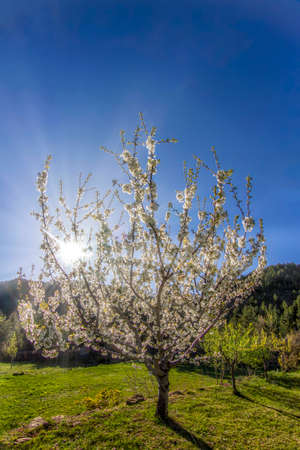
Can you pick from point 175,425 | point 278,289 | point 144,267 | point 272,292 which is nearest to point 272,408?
point 175,425

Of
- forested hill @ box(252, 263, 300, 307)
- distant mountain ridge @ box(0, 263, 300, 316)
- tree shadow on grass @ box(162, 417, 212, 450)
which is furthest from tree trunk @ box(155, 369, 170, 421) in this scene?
distant mountain ridge @ box(0, 263, 300, 316)

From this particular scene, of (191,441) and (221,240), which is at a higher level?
(221,240)

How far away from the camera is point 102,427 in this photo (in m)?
7.33

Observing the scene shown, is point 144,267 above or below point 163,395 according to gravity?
above

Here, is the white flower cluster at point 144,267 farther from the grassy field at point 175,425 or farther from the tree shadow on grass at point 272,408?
the tree shadow on grass at point 272,408

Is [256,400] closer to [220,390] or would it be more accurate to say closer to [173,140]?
[220,390]

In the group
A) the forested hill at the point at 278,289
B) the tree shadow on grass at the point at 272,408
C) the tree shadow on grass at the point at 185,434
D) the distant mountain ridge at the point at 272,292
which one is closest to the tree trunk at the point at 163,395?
the tree shadow on grass at the point at 185,434

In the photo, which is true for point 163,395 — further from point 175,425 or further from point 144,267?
point 144,267

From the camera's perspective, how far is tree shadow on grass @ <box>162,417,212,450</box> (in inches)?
253

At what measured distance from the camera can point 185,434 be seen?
22.5 ft

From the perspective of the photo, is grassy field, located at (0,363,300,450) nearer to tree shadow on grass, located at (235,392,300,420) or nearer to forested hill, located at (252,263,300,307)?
tree shadow on grass, located at (235,392,300,420)

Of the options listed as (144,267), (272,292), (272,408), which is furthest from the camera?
(272,292)

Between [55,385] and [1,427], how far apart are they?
1145 cm

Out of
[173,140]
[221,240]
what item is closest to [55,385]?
[221,240]
